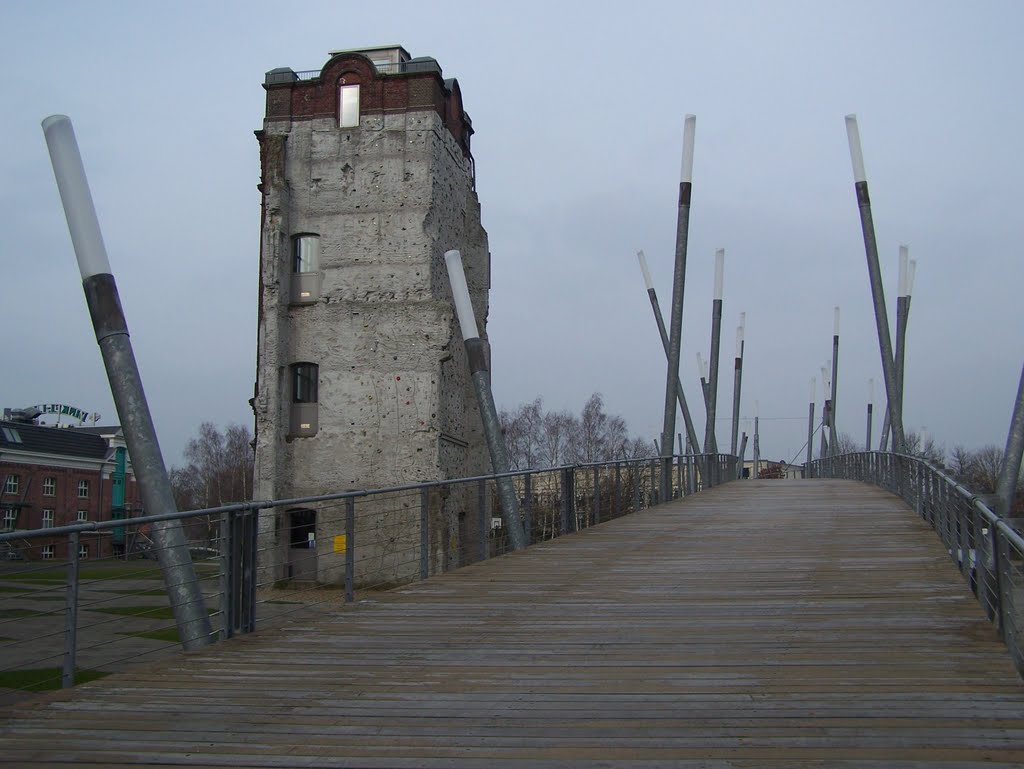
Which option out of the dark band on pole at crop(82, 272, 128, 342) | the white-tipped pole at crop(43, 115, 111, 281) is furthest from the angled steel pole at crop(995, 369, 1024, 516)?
the white-tipped pole at crop(43, 115, 111, 281)

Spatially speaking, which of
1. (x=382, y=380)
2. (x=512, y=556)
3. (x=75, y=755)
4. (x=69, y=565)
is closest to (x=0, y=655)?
(x=382, y=380)

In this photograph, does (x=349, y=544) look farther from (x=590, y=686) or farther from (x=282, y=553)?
(x=282, y=553)

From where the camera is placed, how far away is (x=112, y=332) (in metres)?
8.73

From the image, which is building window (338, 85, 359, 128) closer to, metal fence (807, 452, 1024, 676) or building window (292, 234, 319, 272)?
building window (292, 234, 319, 272)

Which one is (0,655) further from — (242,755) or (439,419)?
(242,755)

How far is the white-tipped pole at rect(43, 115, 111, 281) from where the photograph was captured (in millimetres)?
8852

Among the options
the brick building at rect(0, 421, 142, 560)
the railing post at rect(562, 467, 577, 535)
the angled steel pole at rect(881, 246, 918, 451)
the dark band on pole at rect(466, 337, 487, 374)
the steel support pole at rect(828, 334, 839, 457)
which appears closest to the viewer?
the railing post at rect(562, 467, 577, 535)

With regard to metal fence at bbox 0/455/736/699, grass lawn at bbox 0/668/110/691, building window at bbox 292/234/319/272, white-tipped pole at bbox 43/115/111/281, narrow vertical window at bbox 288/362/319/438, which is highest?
building window at bbox 292/234/319/272

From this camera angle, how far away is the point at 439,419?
3041 centimetres

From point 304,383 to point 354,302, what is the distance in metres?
2.96

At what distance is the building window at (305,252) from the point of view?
1252 inches

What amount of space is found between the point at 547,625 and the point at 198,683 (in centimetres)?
259

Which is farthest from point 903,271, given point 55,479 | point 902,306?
point 55,479

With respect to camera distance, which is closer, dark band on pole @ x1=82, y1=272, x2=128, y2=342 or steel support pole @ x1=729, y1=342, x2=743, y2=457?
dark band on pole @ x1=82, y1=272, x2=128, y2=342
